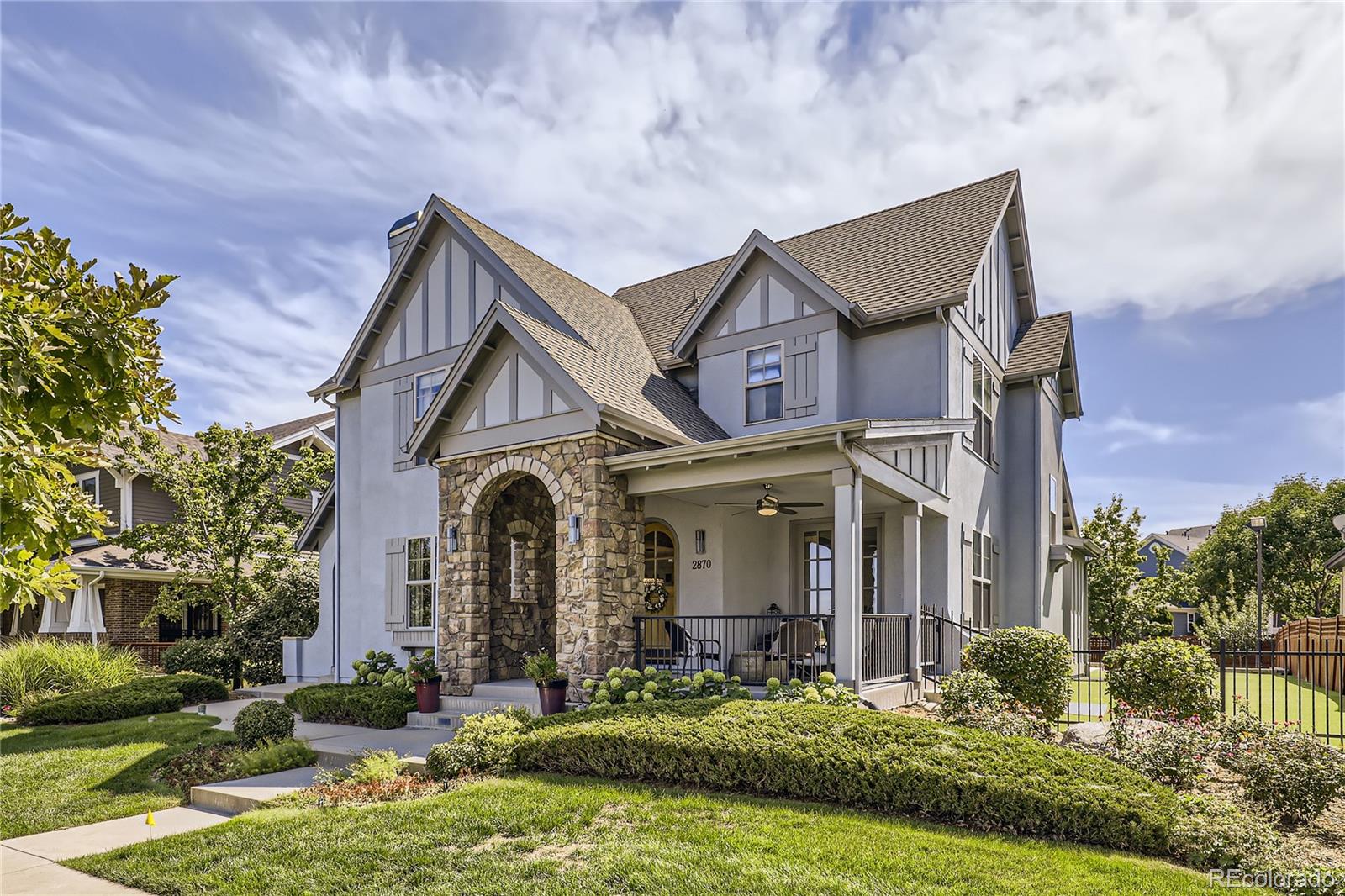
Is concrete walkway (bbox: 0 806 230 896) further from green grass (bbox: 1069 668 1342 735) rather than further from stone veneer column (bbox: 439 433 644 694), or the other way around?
green grass (bbox: 1069 668 1342 735)

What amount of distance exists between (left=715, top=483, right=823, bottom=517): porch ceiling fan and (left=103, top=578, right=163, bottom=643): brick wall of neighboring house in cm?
1773

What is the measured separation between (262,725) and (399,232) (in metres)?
10.9

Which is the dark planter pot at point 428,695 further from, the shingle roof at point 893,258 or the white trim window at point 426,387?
→ the shingle roof at point 893,258

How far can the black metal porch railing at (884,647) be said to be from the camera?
38.1ft

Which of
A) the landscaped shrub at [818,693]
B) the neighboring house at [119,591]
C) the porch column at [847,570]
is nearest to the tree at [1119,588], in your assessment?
the porch column at [847,570]

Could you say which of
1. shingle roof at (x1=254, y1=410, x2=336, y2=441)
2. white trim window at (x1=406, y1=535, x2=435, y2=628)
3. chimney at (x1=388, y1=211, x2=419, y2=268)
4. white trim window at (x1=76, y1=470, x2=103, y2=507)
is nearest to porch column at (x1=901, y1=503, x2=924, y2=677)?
white trim window at (x1=406, y1=535, x2=435, y2=628)

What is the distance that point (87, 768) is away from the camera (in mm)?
10875

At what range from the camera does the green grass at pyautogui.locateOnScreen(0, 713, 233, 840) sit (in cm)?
899

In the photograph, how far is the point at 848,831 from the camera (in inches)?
265

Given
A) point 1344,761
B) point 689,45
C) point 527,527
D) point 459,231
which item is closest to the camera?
point 1344,761

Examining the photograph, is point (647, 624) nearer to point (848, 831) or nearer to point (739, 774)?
point (739, 774)

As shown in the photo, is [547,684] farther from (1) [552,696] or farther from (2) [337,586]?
(2) [337,586]

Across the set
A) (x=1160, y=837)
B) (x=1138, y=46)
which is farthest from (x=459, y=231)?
(x=1160, y=837)

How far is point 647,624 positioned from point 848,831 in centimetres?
791
